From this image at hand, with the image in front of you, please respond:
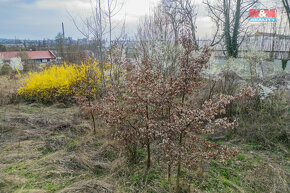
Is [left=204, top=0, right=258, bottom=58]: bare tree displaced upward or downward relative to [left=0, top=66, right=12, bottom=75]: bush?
upward

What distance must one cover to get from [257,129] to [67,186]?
3.57m

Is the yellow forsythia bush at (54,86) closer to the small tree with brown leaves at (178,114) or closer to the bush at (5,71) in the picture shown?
the small tree with brown leaves at (178,114)

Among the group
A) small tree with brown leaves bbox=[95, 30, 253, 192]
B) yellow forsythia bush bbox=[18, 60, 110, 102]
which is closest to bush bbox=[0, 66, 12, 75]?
yellow forsythia bush bbox=[18, 60, 110, 102]

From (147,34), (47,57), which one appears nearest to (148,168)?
(147,34)

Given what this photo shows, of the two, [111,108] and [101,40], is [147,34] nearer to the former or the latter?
[101,40]

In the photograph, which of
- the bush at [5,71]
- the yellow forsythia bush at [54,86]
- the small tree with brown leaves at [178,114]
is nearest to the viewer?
the small tree with brown leaves at [178,114]

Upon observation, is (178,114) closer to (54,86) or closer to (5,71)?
(54,86)

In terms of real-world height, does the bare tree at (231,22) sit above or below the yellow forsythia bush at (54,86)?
above

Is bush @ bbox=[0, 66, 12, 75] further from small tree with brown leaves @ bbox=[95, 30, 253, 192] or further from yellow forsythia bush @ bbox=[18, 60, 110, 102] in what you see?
small tree with brown leaves @ bbox=[95, 30, 253, 192]

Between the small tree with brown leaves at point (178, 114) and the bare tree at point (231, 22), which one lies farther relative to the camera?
the bare tree at point (231, 22)

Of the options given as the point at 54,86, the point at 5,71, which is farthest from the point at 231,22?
the point at 5,71

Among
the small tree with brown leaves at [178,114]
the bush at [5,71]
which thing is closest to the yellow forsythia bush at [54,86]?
the small tree with brown leaves at [178,114]

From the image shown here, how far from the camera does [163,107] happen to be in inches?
89.0

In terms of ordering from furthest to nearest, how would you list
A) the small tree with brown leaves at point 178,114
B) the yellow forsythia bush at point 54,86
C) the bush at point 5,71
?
the bush at point 5,71, the yellow forsythia bush at point 54,86, the small tree with brown leaves at point 178,114
